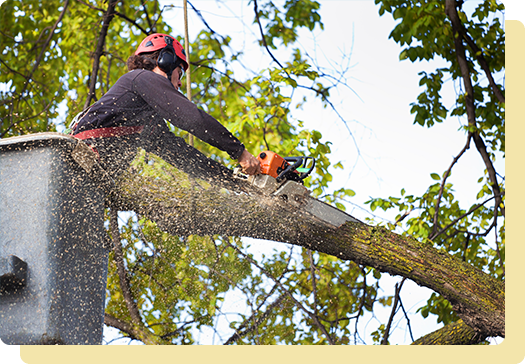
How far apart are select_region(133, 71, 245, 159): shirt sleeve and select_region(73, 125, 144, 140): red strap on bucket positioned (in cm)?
13

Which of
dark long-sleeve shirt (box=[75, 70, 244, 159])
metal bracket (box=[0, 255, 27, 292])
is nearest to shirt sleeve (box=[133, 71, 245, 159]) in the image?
dark long-sleeve shirt (box=[75, 70, 244, 159])

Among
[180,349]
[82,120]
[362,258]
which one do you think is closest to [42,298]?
[180,349]

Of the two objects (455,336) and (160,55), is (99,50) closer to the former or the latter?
(160,55)

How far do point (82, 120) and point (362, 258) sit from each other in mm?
1438

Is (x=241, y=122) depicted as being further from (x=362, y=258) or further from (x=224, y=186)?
(x=362, y=258)

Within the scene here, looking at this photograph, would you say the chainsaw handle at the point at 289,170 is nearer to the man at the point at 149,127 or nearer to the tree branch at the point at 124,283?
the man at the point at 149,127

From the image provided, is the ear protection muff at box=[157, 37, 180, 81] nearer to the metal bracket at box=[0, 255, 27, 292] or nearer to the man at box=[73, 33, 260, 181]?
the man at box=[73, 33, 260, 181]

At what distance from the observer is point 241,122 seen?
3178 millimetres

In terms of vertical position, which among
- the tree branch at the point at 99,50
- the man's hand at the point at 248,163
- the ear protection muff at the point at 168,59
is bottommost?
the man's hand at the point at 248,163

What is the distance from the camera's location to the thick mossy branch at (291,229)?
2172 mm

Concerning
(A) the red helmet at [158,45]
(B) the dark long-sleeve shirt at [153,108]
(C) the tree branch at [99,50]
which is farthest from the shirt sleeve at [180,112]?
(C) the tree branch at [99,50]

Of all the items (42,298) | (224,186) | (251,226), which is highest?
(224,186)

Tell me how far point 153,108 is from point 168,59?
30cm

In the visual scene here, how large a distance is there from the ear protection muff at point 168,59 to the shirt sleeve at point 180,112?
0.21 m
